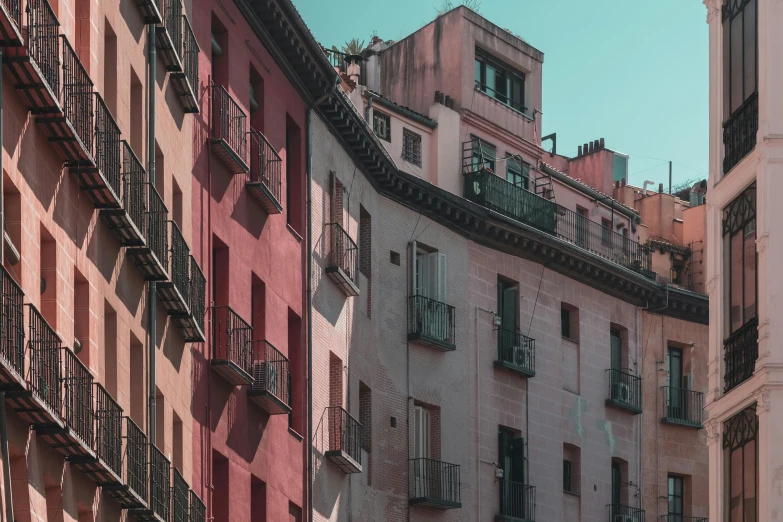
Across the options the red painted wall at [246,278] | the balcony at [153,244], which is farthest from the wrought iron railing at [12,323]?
the red painted wall at [246,278]

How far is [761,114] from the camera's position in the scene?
3584 centimetres

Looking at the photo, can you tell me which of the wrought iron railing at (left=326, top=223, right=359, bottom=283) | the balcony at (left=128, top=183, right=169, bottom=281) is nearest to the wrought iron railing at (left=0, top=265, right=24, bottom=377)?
the balcony at (left=128, top=183, right=169, bottom=281)

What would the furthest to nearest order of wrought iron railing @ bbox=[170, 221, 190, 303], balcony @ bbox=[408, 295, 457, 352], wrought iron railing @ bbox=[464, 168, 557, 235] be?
1. wrought iron railing @ bbox=[464, 168, 557, 235]
2. balcony @ bbox=[408, 295, 457, 352]
3. wrought iron railing @ bbox=[170, 221, 190, 303]

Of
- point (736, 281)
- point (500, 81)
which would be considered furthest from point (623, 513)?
point (736, 281)

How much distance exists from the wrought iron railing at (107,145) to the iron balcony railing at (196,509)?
23.1ft

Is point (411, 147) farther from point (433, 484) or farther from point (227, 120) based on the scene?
point (227, 120)

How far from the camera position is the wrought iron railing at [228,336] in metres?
39.0

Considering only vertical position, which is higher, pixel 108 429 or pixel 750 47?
pixel 750 47

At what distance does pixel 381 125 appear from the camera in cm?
5531

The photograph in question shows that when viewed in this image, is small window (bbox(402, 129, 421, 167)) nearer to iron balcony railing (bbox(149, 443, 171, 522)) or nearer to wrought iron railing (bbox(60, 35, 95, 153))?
iron balcony railing (bbox(149, 443, 171, 522))

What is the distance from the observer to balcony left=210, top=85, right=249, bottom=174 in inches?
1567

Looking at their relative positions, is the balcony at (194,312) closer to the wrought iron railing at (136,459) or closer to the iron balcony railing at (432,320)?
the wrought iron railing at (136,459)

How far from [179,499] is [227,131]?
9.04m

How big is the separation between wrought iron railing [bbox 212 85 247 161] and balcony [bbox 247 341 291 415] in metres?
4.00
